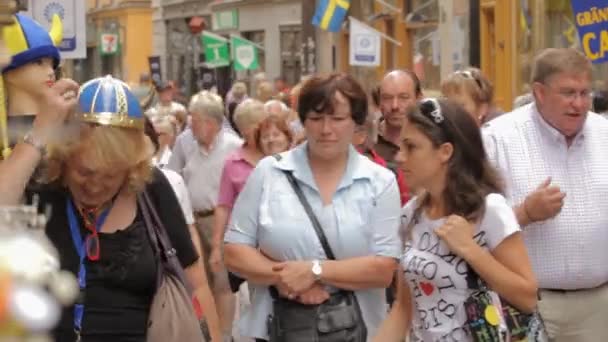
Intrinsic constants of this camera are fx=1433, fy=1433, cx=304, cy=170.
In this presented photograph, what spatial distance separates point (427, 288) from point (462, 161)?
0.46 metres

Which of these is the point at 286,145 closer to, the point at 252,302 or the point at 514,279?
the point at 252,302

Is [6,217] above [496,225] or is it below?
above

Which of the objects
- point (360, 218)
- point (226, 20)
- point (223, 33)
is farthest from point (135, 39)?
point (360, 218)

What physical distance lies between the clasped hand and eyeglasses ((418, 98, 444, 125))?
0.93 meters

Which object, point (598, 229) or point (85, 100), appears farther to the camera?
point (598, 229)

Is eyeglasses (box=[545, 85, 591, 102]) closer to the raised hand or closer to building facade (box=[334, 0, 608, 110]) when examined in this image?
the raised hand

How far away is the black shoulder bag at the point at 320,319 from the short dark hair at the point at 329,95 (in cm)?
39

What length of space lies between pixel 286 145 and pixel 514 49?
Result: 47.1ft

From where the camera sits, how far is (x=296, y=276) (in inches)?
225

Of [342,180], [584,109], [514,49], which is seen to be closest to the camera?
[342,180]

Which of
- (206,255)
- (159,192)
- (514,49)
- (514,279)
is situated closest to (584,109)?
(514,279)

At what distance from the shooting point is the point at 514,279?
4941 mm

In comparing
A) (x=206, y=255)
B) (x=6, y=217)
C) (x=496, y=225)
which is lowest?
(x=206, y=255)

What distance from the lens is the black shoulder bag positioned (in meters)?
5.75
